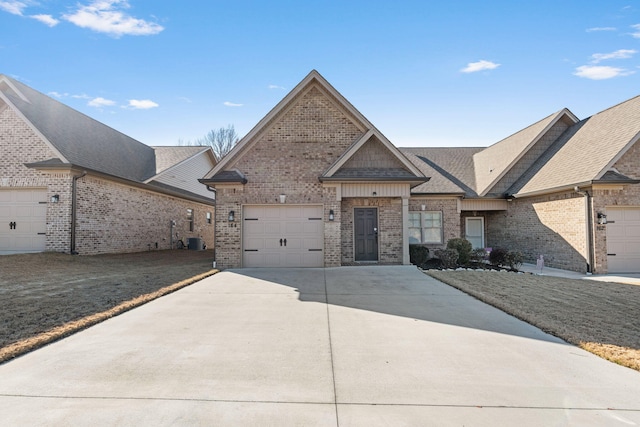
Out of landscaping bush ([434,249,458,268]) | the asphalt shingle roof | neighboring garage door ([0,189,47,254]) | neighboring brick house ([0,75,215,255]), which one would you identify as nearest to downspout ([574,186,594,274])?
landscaping bush ([434,249,458,268])

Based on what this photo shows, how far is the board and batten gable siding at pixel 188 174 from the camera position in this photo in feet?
67.5

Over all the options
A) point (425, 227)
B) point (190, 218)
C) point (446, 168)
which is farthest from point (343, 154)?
point (190, 218)

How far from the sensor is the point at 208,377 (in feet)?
12.7

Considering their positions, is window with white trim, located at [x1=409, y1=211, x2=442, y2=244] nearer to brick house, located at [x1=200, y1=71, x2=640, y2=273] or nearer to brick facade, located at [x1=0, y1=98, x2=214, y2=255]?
brick house, located at [x1=200, y1=71, x2=640, y2=273]

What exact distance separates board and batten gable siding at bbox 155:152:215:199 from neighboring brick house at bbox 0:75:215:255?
0.77 meters

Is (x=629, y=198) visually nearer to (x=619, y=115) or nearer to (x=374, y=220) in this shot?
(x=619, y=115)

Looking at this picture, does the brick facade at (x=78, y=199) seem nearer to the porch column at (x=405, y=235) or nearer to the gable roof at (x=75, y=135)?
the gable roof at (x=75, y=135)

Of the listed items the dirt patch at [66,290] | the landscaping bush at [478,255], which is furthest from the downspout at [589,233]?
the dirt patch at [66,290]

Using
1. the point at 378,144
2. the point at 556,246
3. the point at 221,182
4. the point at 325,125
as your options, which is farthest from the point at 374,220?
the point at 556,246

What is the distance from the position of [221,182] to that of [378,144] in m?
6.07

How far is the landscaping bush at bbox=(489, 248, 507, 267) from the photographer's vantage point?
13.7m

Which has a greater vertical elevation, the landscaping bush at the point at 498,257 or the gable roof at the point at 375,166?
the gable roof at the point at 375,166

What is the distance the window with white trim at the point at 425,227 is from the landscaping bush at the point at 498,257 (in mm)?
2405

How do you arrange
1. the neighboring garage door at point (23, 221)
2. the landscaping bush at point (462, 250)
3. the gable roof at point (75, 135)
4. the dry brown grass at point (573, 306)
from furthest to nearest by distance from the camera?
1. the gable roof at point (75, 135)
2. the landscaping bush at point (462, 250)
3. the neighboring garage door at point (23, 221)
4. the dry brown grass at point (573, 306)
